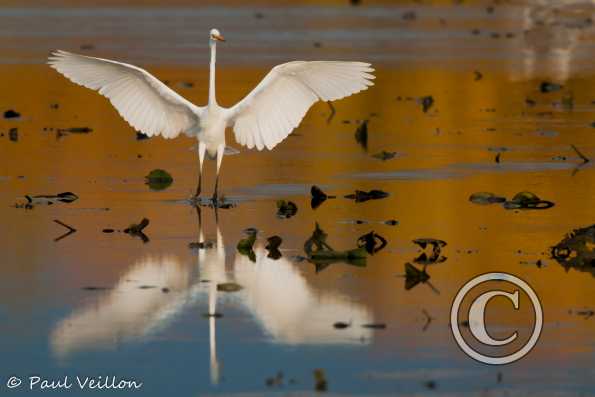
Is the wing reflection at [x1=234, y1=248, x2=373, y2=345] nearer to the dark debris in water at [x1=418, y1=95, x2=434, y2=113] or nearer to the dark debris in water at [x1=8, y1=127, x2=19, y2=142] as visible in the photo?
the dark debris in water at [x1=8, y1=127, x2=19, y2=142]

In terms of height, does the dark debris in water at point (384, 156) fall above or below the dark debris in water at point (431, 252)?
above

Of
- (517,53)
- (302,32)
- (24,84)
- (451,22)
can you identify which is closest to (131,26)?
(302,32)

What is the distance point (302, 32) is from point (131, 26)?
5.16m

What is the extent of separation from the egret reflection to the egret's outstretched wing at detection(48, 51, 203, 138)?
3211 millimetres

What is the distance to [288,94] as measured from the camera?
1462 centimetres

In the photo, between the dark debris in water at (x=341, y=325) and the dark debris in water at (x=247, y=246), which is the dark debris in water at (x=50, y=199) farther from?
the dark debris in water at (x=341, y=325)

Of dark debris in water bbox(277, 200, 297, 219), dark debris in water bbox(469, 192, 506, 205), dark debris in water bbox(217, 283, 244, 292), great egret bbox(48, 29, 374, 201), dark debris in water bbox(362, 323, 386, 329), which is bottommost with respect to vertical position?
dark debris in water bbox(362, 323, 386, 329)

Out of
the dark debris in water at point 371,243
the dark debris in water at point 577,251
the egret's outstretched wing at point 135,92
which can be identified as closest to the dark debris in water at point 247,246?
the dark debris in water at point 371,243

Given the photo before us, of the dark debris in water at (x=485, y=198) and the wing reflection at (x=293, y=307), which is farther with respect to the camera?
the dark debris in water at (x=485, y=198)

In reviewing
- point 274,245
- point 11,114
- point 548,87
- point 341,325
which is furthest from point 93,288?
point 548,87
